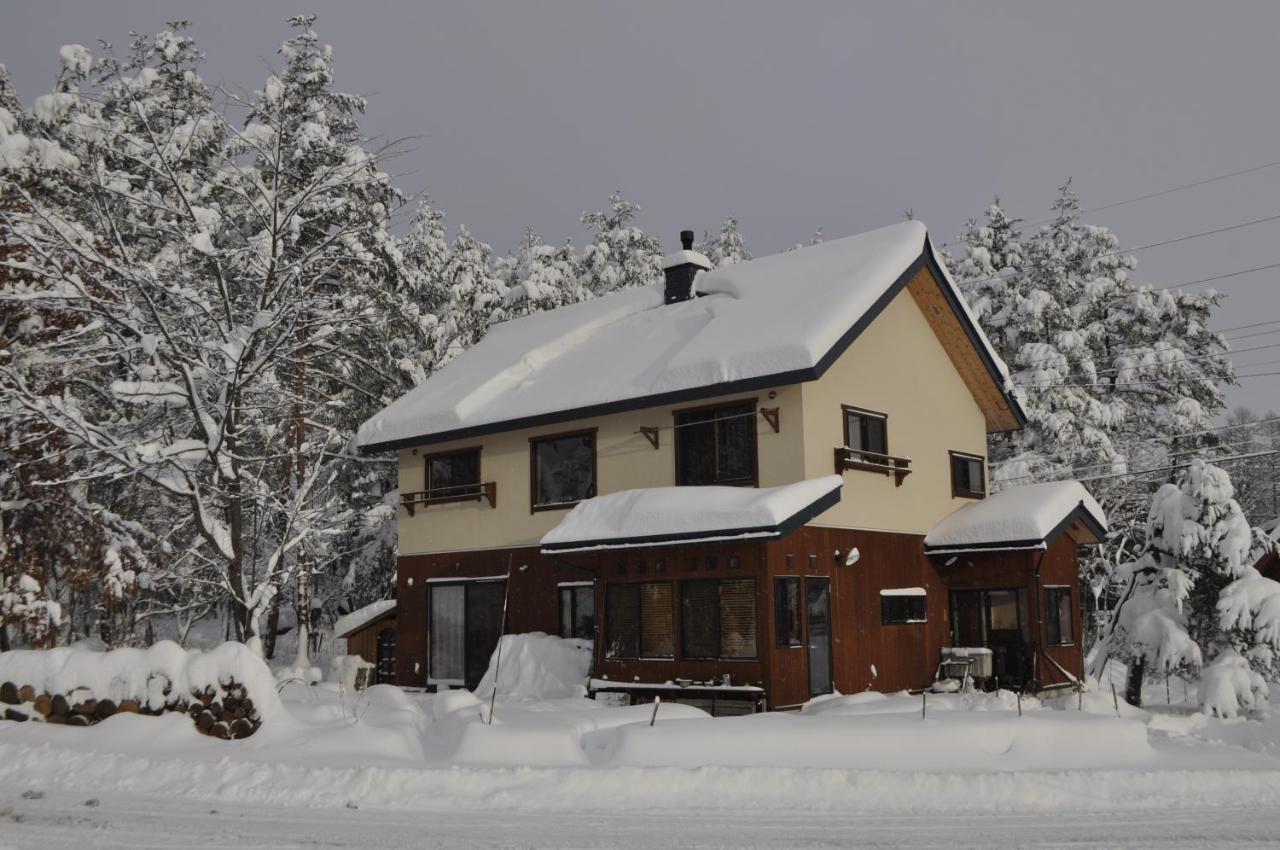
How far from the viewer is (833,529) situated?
17359 millimetres

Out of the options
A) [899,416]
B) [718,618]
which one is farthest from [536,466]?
[899,416]

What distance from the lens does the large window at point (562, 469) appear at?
65.6ft

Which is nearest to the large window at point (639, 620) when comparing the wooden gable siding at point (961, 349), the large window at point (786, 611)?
the large window at point (786, 611)

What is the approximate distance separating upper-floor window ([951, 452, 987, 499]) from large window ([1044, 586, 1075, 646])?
275 centimetres

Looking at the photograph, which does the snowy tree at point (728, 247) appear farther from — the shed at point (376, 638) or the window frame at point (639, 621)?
the window frame at point (639, 621)

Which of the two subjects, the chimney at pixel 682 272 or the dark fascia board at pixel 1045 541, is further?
the chimney at pixel 682 272

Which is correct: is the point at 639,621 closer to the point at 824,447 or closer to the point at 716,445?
the point at 716,445

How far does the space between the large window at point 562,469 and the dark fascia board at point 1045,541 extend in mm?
6519

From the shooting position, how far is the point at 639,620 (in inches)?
672

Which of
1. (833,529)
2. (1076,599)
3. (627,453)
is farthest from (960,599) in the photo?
(627,453)

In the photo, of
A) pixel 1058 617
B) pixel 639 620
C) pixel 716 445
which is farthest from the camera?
pixel 1058 617

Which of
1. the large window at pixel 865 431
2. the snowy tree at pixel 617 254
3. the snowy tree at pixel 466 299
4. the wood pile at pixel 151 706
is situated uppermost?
the snowy tree at pixel 617 254

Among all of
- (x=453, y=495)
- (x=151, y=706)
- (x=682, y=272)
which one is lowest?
(x=151, y=706)

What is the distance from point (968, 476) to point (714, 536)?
8.65m
